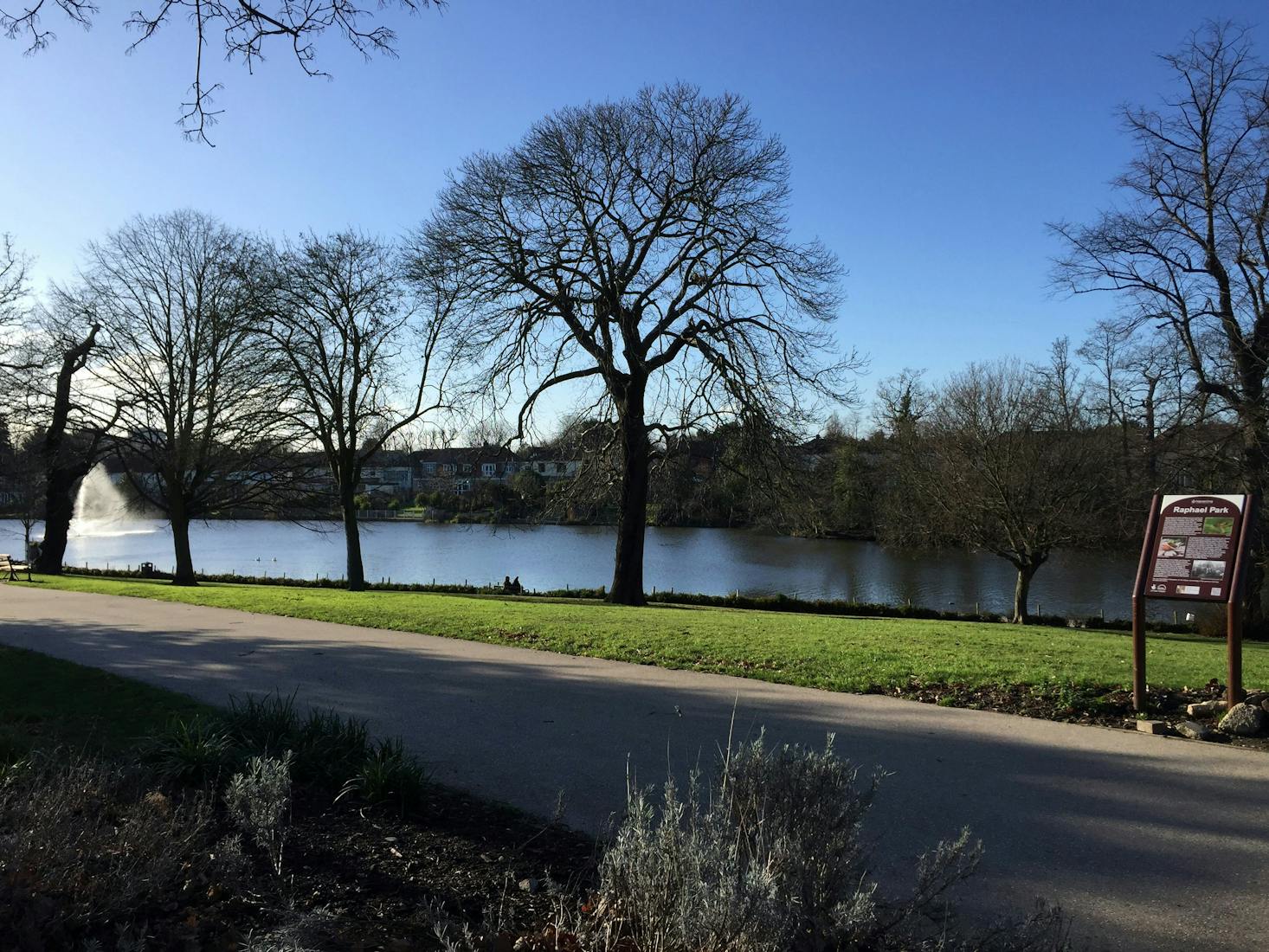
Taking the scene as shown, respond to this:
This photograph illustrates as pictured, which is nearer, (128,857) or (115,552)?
(128,857)

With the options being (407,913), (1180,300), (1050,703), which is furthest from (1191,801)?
(1180,300)

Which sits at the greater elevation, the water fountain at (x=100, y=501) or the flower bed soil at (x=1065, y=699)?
the water fountain at (x=100, y=501)

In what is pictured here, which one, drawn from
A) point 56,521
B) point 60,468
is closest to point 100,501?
point 56,521

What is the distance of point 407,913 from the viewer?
3.43 m

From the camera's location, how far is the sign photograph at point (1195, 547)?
720cm

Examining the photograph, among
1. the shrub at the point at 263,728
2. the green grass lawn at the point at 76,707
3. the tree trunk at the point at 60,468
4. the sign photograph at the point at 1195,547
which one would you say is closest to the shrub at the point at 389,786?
the shrub at the point at 263,728

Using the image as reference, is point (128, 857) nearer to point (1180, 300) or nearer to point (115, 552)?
point (1180, 300)

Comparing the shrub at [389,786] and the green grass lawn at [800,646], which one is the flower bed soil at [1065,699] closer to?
the green grass lawn at [800,646]

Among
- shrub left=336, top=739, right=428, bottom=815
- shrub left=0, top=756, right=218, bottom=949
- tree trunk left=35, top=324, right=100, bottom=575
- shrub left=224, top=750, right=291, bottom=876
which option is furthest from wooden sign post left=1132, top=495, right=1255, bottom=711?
tree trunk left=35, top=324, right=100, bottom=575

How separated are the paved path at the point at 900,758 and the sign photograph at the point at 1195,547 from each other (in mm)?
1545

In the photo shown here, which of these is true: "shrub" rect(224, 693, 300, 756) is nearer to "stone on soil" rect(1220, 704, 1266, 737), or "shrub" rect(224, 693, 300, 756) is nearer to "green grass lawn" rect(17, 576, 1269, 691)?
"green grass lawn" rect(17, 576, 1269, 691)

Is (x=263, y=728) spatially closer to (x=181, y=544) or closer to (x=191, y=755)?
(x=191, y=755)

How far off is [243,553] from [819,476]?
4078 centimetres

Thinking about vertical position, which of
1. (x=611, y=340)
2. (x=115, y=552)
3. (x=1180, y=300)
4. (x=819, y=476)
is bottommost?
(x=115, y=552)
